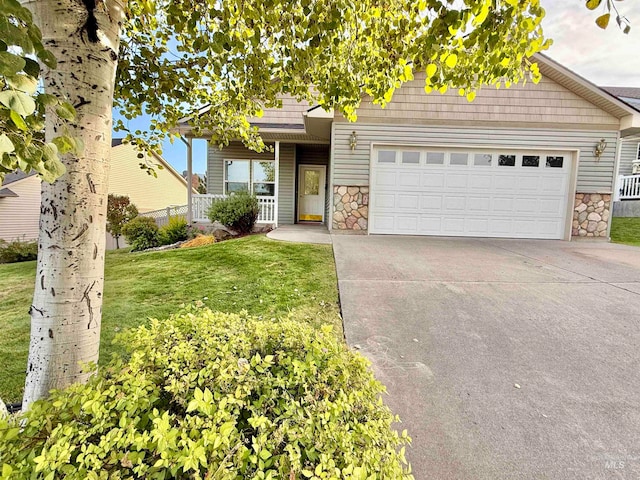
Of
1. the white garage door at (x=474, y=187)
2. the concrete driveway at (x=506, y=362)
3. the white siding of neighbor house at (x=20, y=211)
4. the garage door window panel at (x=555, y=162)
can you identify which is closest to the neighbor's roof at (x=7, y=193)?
the white siding of neighbor house at (x=20, y=211)

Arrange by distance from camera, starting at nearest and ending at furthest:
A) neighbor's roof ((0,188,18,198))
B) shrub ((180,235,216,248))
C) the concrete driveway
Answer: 1. the concrete driveway
2. shrub ((180,235,216,248))
3. neighbor's roof ((0,188,18,198))

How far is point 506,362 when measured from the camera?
2562 millimetres

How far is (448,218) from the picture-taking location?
867 cm

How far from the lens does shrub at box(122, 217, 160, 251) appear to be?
8.56 metres

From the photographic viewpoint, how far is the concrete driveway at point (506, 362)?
1702 mm

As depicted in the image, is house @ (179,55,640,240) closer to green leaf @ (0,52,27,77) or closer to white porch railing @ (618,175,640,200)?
white porch railing @ (618,175,640,200)

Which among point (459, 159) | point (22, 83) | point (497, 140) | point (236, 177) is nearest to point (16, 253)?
point (236, 177)

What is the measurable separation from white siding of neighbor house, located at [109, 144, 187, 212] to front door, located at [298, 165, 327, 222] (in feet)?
29.2

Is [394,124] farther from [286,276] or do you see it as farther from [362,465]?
[362,465]

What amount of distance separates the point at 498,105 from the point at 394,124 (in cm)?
277

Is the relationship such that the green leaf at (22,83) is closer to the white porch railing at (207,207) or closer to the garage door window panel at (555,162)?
the white porch railing at (207,207)

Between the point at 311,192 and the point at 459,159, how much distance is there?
18.3ft

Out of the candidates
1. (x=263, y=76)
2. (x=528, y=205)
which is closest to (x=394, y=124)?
(x=528, y=205)

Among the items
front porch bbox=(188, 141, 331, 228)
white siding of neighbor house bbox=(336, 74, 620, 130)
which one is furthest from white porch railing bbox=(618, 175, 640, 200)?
front porch bbox=(188, 141, 331, 228)
